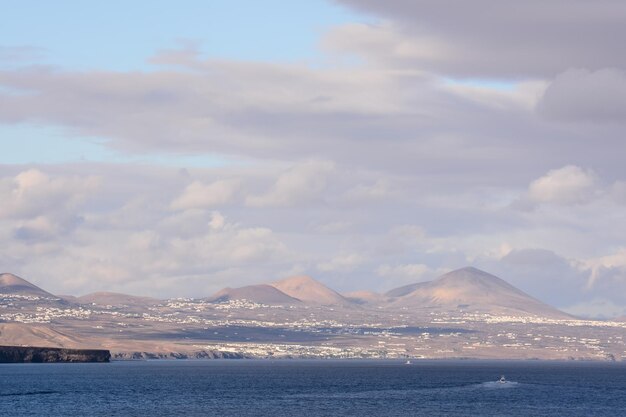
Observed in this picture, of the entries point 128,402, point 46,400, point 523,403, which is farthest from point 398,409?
point 46,400

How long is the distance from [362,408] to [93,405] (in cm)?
4546

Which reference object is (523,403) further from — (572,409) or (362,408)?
(362,408)

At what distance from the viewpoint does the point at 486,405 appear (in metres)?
187

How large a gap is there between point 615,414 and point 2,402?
4079 inches

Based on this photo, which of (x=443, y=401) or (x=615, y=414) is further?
(x=443, y=401)

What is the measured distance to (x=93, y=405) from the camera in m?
182

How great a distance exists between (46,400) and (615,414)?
324ft

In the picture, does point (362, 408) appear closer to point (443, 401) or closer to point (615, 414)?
point (443, 401)

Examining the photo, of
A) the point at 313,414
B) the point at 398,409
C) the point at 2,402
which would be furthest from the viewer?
the point at 2,402

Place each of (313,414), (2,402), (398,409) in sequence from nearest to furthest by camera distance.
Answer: (313,414) < (398,409) < (2,402)

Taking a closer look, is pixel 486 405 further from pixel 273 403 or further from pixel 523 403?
pixel 273 403

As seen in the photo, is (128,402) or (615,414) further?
(128,402)

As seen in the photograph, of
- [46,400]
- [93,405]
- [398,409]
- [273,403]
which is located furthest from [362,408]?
[46,400]

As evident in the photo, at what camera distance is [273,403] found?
188 m
